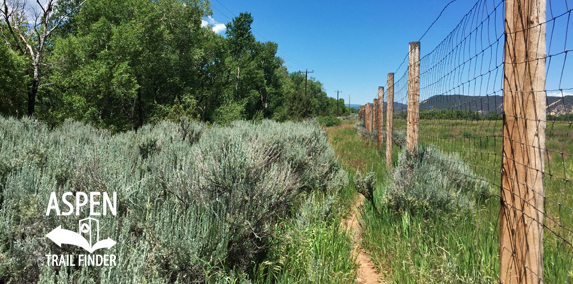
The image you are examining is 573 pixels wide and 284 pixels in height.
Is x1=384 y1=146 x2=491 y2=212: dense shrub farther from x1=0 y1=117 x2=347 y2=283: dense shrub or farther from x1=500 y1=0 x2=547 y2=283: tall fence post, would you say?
x1=0 y1=117 x2=347 y2=283: dense shrub

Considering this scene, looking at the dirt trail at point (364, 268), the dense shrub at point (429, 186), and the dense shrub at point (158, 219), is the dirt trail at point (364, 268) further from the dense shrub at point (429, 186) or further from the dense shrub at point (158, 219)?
the dense shrub at point (158, 219)

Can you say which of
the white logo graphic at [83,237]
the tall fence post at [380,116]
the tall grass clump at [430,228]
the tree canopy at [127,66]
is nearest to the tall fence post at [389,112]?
the tall grass clump at [430,228]

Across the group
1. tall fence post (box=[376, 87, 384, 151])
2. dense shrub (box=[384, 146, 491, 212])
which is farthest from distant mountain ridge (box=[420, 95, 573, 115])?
tall fence post (box=[376, 87, 384, 151])

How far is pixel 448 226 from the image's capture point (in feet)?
11.1

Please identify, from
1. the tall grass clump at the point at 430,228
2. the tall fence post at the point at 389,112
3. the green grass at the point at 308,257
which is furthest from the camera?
the tall fence post at the point at 389,112

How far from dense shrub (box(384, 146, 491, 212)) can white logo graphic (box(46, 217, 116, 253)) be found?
356cm

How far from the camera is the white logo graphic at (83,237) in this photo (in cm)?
200

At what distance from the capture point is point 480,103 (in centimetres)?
299

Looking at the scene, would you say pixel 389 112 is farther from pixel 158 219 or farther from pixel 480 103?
pixel 158 219

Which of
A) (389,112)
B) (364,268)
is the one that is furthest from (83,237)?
(389,112)

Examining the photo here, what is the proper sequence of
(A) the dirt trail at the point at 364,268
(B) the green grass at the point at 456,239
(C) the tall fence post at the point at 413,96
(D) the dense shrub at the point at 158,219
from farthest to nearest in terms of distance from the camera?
(C) the tall fence post at the point at 413,96 < (A) the dirt trail at the point at 364,268 < (B) the green grass at the point at 456,239 < (D) the dense shrub at the point at 158,219

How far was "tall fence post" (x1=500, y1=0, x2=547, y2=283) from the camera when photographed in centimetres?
200

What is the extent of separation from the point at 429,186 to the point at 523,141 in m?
2.24

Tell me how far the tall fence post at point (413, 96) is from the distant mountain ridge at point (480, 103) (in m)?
0.18
